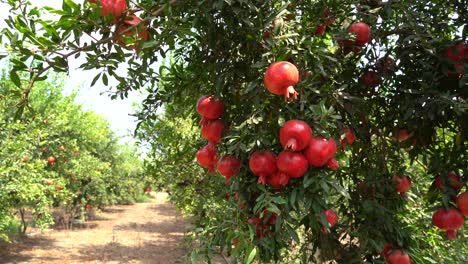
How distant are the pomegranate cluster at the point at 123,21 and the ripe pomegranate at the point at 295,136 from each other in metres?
0.57

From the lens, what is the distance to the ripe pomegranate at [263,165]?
1196 millimetres

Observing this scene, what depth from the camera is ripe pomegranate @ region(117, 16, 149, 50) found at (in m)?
1.23

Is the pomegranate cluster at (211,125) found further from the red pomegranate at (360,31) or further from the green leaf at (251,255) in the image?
the red pomegranate at (360,31)

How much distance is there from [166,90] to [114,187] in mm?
15449

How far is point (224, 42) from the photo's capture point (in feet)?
4.85

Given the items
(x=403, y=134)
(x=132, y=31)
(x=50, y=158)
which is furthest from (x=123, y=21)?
(x=50, y=158)

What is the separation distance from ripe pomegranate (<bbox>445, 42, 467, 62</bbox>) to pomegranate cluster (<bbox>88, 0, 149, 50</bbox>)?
119 centimetres

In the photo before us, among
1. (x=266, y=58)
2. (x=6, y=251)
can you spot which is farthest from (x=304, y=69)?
(x=6, y=251)

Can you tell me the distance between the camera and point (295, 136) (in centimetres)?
114

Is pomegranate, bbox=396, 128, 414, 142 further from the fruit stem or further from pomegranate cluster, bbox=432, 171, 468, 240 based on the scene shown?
the fruit stem

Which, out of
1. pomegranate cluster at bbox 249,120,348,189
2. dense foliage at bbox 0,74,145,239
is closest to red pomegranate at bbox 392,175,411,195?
pomegranate cluster at bbox 249,120,348,189

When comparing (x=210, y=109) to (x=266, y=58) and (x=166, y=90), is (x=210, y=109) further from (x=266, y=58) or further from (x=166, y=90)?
(x=166, y=90)

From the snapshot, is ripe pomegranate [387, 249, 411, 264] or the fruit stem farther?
ripe pomegranate [387, 249, 411, 264]

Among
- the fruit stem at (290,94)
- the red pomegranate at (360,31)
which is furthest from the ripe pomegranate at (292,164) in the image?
the red pomegranate at (360,31)
